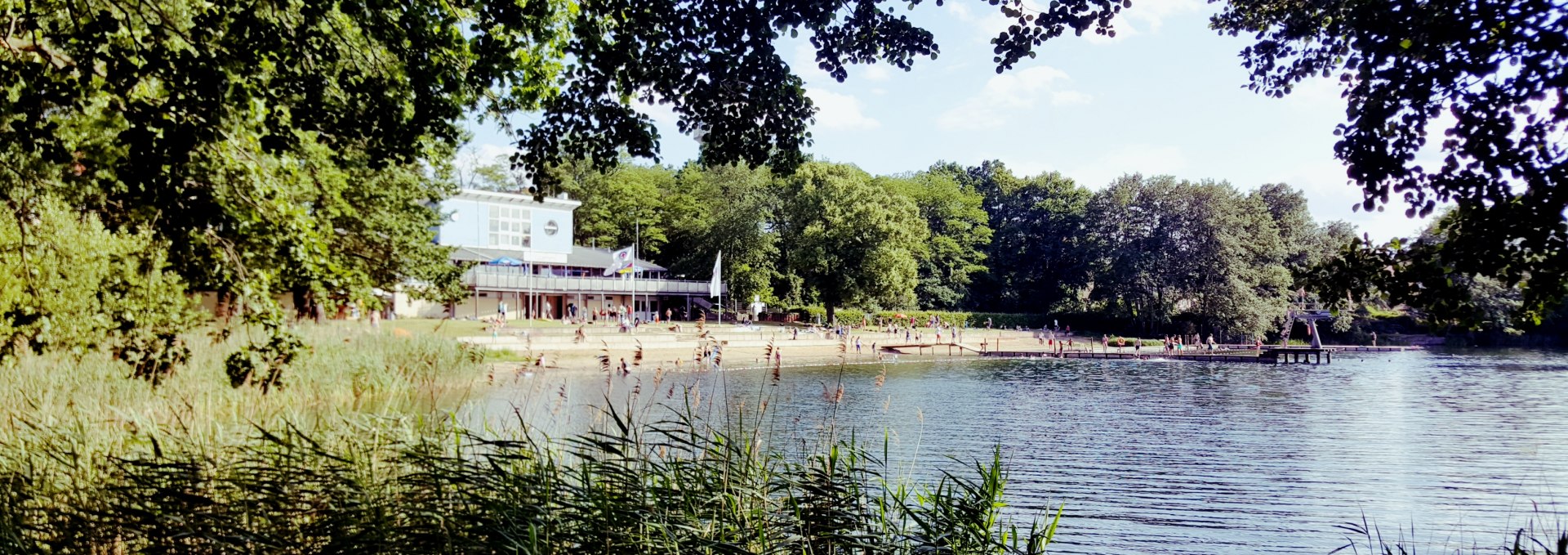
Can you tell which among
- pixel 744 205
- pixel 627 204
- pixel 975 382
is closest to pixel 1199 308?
pixel 744 205

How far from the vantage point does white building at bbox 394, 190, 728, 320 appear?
47.0 meters

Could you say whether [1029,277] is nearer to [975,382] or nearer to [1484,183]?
[975,382]

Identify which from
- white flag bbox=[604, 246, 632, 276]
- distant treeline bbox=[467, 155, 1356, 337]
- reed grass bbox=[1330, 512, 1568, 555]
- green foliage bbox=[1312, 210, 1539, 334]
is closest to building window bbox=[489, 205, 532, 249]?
distant treeline bbox=[467, 155, 1356, 337]

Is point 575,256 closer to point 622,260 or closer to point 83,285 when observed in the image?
point 622,260

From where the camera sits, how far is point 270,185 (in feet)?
22.1

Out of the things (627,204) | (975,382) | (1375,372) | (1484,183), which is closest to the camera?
(1484,183)

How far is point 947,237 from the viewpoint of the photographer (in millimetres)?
62469

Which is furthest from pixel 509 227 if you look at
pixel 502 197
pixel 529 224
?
pixel 502 197

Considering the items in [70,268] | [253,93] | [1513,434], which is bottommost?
[1513,434]

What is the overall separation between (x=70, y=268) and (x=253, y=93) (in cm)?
633

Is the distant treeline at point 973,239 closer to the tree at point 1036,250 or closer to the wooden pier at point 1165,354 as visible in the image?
the tree at point 1036,250

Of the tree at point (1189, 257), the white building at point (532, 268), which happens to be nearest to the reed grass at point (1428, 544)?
the white building at point (532, 268)

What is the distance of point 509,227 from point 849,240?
771 inches

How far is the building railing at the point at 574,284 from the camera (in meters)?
46.3
